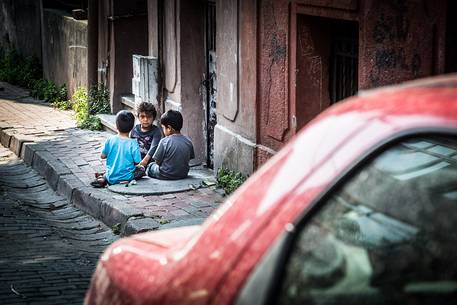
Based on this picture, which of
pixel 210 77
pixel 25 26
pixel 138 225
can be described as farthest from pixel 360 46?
pixel 25 26

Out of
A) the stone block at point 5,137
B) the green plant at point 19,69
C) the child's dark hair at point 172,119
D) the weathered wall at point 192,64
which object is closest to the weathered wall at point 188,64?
the weathered wall at point 192,64

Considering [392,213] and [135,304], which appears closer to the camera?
[392,213]

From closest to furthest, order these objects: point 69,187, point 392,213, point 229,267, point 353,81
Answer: point 392,213
point 229,267
point 353,81
point 69,187

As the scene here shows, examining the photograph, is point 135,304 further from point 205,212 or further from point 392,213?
point 205,212

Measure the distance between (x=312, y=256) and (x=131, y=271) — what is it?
2.39 ft

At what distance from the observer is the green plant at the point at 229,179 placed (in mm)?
10594

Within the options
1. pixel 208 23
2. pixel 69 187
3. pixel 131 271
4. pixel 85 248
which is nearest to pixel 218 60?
pixel 208 23

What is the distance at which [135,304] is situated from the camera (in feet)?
8.63

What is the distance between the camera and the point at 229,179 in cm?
1082

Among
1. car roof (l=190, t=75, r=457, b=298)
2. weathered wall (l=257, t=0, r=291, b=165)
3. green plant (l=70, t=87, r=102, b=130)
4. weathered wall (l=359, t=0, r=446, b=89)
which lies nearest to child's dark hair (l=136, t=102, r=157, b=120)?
weathered wall (l=257, t=0, r=291, b=165)

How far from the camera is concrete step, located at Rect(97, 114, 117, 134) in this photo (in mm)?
14529

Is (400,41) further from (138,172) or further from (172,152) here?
(138,172)

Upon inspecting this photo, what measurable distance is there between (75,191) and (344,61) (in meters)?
3.57

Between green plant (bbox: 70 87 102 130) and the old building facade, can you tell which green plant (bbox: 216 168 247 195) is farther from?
green plant (bbox: 70 87 102 130)
